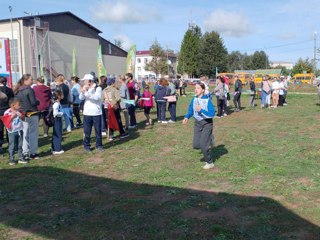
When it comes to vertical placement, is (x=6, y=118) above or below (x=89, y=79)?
below

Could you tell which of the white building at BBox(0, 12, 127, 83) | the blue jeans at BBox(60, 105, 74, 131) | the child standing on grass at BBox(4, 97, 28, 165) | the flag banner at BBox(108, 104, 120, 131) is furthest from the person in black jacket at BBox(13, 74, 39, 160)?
the white building at BBox(0, 12, 127, 83)

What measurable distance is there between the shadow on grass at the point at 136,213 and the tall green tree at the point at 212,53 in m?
66.6

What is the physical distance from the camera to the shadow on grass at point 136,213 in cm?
421

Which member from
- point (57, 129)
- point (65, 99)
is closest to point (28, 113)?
point (57, 129)

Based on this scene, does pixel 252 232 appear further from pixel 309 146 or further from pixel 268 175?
pixel 309 146

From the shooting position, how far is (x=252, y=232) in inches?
164

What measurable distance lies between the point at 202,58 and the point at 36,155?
65.6 m

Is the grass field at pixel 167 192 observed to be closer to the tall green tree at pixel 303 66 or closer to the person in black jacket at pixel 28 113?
the person in black jacket at pixel 28 113

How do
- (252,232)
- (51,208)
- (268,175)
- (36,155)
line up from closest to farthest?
1. (252,232)
2. (51,208)
3. (268,175)
4. (36,155)

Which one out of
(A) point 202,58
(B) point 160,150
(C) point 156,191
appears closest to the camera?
(C) point 156,191

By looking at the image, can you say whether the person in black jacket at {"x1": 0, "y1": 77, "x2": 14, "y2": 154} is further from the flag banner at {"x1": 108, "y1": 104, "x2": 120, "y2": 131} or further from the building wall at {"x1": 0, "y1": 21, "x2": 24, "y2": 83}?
the building wall at {"x1": 0, "y1": 21, "x2": 24, "y2": 83}

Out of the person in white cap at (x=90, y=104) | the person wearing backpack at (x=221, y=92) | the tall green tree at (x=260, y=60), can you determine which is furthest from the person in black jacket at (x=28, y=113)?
the tall green tree at (x=260, y=60)

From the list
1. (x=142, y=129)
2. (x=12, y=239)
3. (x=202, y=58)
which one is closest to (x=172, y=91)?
(x=142, y=129)

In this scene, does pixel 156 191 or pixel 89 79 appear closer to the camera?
pixel 156 191
